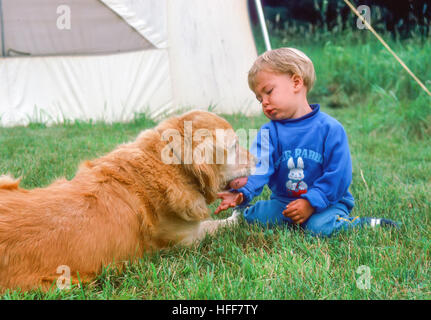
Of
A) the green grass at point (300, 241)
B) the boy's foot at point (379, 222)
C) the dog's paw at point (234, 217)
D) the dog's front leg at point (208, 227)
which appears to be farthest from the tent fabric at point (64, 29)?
the boy's foot at point (379, 222)

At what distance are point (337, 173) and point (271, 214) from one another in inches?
21.4

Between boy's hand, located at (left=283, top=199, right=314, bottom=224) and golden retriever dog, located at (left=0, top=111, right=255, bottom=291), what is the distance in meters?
0.32

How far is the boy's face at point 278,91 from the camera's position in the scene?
255 centimetres

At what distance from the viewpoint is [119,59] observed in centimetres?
597

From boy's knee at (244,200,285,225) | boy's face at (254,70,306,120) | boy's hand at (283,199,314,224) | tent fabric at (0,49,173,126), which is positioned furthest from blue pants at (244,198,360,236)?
tent fabric at (0,49,173,126)

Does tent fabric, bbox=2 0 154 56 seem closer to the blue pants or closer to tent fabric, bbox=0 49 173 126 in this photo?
tent fabric, bbox=0 49 173 126

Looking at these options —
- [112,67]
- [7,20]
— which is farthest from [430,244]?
[7,20]

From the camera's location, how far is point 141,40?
237 inches

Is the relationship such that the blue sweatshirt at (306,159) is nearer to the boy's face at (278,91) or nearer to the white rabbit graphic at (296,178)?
the white rabbit graphic at (296,178)

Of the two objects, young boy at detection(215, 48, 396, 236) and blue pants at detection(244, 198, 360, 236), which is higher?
young boy at detection(215, 48, 396, 236)

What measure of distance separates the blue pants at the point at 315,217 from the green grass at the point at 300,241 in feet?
0.28

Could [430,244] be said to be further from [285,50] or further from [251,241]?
[285,50]

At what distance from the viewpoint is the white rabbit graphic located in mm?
2621
